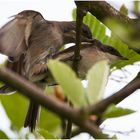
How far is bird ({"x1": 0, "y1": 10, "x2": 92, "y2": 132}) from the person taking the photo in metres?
1.79

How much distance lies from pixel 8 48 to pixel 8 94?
27 cm

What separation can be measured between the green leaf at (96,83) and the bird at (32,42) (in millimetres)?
923

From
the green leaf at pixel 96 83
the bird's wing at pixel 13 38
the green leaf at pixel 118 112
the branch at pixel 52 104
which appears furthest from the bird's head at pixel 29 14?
the branch at pixel 52 104

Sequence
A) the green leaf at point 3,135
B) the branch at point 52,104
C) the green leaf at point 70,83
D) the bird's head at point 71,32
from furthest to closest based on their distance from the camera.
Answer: the bird's head at point 71,32 → the green leaf at point 3,135 → the green leaf at point 70,83 → the branch at point 52,104

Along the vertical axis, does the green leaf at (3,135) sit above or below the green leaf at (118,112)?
above

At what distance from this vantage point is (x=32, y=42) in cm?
235

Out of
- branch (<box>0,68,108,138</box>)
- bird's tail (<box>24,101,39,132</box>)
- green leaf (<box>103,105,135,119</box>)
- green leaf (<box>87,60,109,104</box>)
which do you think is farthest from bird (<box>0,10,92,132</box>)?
branch (<box>0,68,108,138</box>)

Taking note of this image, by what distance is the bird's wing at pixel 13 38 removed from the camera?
5.60ft

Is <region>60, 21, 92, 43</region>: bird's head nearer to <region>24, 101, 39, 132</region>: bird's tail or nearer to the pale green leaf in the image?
<region>24, 101, 39, 132</region>: bird's tail

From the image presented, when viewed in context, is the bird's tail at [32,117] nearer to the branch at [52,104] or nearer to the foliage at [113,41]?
the foliage at [113,41]

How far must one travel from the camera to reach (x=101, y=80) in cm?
64

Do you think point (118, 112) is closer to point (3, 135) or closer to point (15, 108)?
point (3, 135)

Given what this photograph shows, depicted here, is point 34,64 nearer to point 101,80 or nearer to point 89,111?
point 101,80

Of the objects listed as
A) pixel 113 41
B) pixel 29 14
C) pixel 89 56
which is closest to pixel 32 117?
pixel 89 56
